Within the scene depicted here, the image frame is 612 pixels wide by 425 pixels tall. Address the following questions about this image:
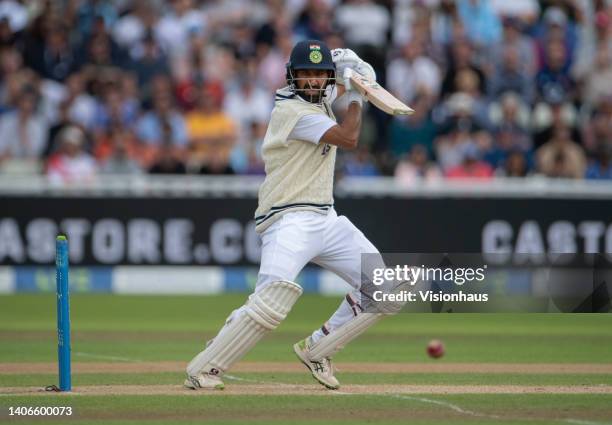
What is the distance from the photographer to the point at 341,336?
25.3ft

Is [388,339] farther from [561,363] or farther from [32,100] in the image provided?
[32,100]

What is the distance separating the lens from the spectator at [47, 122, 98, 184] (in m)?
15.2

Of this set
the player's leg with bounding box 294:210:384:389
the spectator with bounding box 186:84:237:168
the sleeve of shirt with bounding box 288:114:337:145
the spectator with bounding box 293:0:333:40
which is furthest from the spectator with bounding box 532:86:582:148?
the sleeve of shirt with bounding box 288:114:337:145

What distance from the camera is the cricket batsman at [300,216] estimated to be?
730 cm

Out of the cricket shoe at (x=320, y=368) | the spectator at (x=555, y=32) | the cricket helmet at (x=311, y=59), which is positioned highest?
the spectator at (x=555, y=32)

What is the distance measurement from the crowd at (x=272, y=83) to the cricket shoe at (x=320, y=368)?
7684 millimetres

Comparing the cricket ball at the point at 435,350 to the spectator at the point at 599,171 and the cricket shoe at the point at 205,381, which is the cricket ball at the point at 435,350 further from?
the spectator at the point at 599,171

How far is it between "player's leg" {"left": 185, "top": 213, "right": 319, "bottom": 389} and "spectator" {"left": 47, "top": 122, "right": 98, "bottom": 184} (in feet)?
26.4

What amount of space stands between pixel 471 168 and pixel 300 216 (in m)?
8.47

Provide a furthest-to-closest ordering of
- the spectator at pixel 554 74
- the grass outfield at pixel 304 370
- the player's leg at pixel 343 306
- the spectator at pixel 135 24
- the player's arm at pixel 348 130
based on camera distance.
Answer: the spectator at pixel 554 74
the spectator at pixel 135 24
the player's leg at pixel 343 306
the player's arm at pixel 348 130
the grass outfield at pixel 304 370

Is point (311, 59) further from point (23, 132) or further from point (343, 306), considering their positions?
point (23, 132)

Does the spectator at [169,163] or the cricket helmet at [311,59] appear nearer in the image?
the cricket helmet at [311,59]
